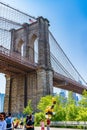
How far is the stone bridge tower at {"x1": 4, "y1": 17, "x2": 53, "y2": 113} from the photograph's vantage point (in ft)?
126

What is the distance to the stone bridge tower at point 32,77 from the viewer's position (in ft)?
126

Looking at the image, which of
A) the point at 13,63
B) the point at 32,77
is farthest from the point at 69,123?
the point at 32,77

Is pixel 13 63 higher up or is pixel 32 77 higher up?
pixel 13 63

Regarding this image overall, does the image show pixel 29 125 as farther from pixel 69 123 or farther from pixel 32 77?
pixel 32 77

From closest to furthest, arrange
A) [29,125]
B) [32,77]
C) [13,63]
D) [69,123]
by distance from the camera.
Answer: [29,125]
[69,123]
[13,63]
[32,77]

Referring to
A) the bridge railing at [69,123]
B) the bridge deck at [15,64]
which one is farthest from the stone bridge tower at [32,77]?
the bridge railing at [69,123]

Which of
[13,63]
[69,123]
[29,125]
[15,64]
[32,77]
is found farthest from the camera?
[32,77]

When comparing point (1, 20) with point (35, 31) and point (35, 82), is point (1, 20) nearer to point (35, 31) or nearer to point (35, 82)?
point (35, 31)

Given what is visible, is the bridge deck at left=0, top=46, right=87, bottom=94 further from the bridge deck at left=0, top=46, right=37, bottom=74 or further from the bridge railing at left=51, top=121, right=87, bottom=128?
the bridge railing at left=51, top=121, right=87, bottom=128

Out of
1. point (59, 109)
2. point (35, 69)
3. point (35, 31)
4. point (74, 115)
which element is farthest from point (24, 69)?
point (74, 115)

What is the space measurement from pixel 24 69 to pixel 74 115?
17764 millimetres

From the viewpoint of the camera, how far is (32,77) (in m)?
40.5

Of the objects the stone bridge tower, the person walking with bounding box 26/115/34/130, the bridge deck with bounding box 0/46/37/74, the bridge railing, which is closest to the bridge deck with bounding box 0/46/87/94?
the bridge deck with bounding box 0/46/37/74

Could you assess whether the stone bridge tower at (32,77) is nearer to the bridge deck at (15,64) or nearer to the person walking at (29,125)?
the bridge deck at (15,64)
